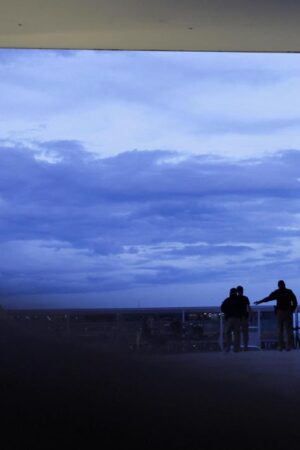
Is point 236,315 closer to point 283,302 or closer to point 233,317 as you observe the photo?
point 233,317

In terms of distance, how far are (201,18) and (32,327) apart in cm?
305

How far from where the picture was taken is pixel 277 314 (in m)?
12.6

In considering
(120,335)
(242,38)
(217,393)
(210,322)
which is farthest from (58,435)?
(210,322)

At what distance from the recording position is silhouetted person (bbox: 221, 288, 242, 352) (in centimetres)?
1300

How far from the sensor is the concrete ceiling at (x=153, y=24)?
625cm

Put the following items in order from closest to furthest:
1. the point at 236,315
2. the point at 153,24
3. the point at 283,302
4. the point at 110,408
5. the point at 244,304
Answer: the point at 110,408
the point at 153,24
the point at 283,302
the point at 236,315
the point at 244,304

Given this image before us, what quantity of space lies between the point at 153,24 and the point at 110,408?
3.46m

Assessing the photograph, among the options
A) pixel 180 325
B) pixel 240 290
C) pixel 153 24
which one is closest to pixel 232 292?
pixel 240 290

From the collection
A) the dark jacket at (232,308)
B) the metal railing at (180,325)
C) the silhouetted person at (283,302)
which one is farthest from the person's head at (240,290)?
the metal railing at (180,325)

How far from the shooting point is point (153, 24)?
21.9 ft

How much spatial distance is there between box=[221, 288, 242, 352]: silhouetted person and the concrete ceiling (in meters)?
6.33

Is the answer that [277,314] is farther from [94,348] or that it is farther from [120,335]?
[94,348]

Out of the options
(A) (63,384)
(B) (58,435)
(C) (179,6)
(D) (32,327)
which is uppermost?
(C) (179,6)

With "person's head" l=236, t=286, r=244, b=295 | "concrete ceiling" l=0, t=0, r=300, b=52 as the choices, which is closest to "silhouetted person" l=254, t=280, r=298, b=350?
"person's head" l=236, t=286, r=244, b=295
